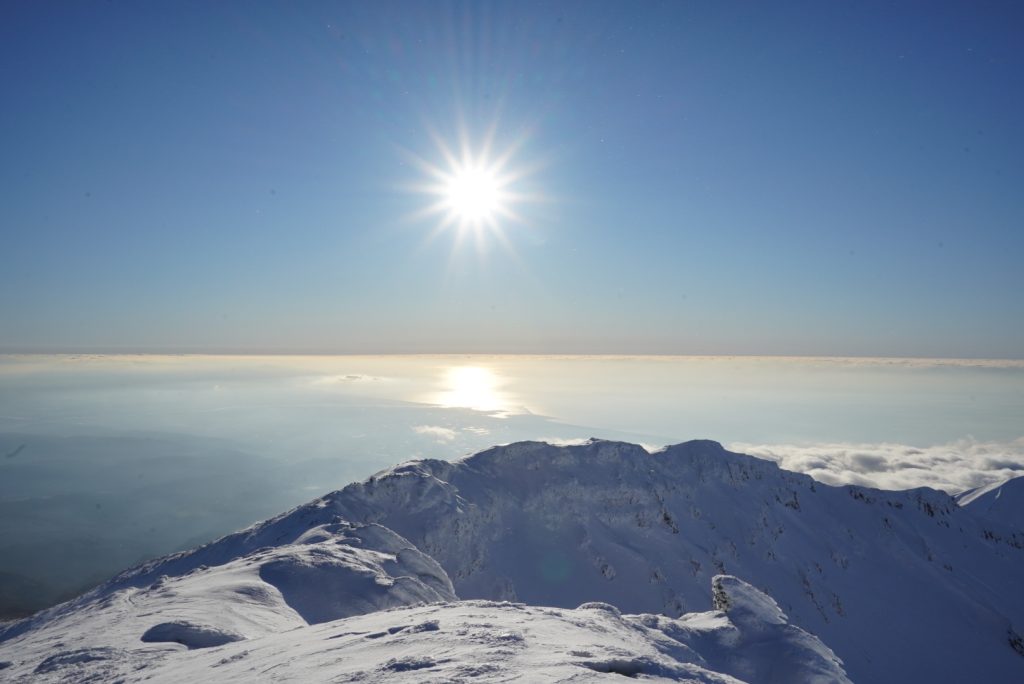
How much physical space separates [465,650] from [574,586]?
92063mm

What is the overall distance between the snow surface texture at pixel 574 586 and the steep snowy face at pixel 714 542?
0.43 m

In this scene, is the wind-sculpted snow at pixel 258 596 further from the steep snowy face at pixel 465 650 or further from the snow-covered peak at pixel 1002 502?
the snow-covered peak at pixel 1002 502

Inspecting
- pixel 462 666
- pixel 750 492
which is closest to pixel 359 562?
pixel 462 666

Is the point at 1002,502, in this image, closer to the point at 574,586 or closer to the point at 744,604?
the point at 574,586

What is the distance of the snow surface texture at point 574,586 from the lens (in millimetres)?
12672

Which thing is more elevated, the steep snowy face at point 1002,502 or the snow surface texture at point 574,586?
the snow surface texture at point 574,586

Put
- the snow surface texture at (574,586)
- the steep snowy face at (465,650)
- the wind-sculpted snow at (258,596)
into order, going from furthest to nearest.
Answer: the wind-sculpted snow at (258,596)
the snow surface texture at (574,586)
the steep snowy face at (465,650)

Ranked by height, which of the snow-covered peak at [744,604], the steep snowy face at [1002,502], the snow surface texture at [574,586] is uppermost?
the snow-covered peak at [744,604]

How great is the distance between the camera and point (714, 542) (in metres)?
108

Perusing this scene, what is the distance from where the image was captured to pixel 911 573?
10981cm

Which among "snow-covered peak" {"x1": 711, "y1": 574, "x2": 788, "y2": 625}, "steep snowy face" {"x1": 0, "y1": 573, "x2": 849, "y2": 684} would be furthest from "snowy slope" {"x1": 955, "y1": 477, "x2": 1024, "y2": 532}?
"steep snowy face" {"x1": 0, "y1": 573, "x2": 849, "y2": 684}

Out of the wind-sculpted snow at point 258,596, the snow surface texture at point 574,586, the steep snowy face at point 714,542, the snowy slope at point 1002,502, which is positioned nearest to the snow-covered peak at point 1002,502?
the snowy slope at point 1002,502

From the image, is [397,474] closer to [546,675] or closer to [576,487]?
[576,487]

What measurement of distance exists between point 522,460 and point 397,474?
36.3 meters
